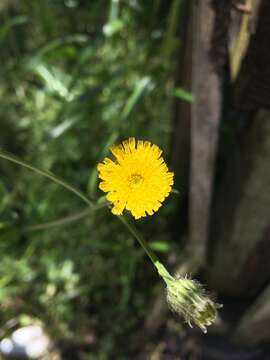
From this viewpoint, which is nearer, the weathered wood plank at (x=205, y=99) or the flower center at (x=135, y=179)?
the flower center at (x=135, y=179)

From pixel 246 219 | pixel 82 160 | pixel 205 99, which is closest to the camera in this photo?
pixel 205 99

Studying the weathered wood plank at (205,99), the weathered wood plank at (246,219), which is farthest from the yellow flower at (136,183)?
the weathered wood plank at (246,219)

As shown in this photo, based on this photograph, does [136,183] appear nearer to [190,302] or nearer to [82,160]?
[190,302]

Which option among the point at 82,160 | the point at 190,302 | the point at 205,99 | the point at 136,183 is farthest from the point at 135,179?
the point at 82,160

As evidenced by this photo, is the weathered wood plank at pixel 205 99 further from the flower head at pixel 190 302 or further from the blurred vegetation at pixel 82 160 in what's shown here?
the flower head at pixel 190 302

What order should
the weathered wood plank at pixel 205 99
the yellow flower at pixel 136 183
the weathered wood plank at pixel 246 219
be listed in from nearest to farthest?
the yellow flower at pixel 136 183 → the weathered wood plank at pixel 205 99 → the weathered wood plank at pixel 246 219

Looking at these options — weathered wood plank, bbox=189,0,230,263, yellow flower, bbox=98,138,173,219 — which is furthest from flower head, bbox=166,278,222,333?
weathered wood plank, bbox=189,0,230,263

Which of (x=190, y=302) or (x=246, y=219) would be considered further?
(x=246, y=219)
